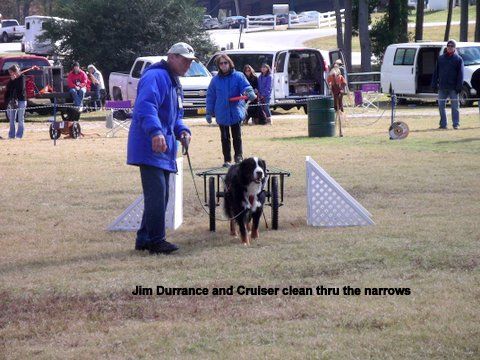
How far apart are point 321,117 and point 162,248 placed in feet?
45.4

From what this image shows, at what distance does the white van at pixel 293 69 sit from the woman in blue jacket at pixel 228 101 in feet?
53.5

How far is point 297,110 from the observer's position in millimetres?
34906

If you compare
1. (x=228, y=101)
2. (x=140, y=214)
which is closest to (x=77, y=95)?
(x=228, y=101)

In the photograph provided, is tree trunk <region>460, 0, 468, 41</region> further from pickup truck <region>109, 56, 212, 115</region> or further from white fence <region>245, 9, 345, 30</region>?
white fence <region>245, 9, 345, 30</region>

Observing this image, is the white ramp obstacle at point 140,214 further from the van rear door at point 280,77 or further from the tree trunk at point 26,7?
the tree trunk at point 26,7

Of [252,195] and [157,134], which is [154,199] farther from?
[252,195]

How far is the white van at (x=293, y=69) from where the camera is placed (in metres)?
32.1

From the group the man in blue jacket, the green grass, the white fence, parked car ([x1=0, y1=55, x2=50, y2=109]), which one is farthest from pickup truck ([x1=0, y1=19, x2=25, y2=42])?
the man in blue jacket

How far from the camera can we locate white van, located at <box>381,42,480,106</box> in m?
33.5

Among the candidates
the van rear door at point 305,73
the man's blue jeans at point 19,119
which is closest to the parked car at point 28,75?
the man's blue jeans at point 19,119

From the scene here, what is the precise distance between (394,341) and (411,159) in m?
11.5

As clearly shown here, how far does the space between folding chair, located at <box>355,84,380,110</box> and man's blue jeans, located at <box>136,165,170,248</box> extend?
24406 mm

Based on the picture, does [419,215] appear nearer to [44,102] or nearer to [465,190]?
[465,190]

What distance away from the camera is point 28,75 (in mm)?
32438
